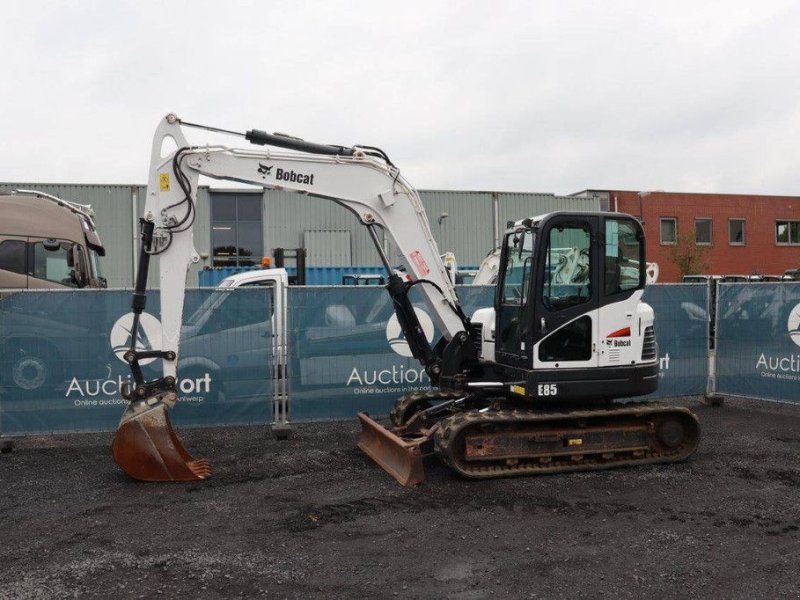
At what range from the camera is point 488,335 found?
797 centimetres

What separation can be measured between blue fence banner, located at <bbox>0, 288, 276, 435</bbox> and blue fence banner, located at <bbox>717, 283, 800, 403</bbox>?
288 inches

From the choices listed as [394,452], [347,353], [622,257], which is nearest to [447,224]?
[347,353]

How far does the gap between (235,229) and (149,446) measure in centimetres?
2175

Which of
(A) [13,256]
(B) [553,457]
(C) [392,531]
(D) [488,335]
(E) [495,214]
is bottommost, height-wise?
(C) [392,531]

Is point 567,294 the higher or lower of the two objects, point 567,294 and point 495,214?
the lower

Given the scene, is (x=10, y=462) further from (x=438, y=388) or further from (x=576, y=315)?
(x=576, y=315)

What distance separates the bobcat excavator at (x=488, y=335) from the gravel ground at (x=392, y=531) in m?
0.33

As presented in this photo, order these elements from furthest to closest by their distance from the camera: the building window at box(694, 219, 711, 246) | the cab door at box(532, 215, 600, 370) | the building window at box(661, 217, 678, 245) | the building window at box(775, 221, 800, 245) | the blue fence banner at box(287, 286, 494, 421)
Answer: the building window at box(775, 221, 800, 245), the building window at box(694, 219, 711, 246), the building window at box(661, 217, 678, 245), the blue fence banner at box(287, 286, 494, 421), the cab door at box(532, 215, 600, 370)

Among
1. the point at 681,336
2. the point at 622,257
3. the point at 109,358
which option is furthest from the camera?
the point at 681,336

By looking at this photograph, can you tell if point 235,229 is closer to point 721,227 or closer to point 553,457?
point 553,457

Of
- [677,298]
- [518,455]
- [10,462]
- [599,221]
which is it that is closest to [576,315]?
[599,221]

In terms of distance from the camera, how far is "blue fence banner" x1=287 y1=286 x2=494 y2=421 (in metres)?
9.63

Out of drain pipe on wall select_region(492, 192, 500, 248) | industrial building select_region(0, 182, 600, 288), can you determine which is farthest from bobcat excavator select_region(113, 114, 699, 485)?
drain pipe on wall select_region(492, 192, 500, 248)

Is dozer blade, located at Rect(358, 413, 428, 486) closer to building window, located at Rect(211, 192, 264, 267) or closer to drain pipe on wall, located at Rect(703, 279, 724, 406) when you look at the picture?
drain pipe on wall, located at Rect(703, 279, 724, 406)
